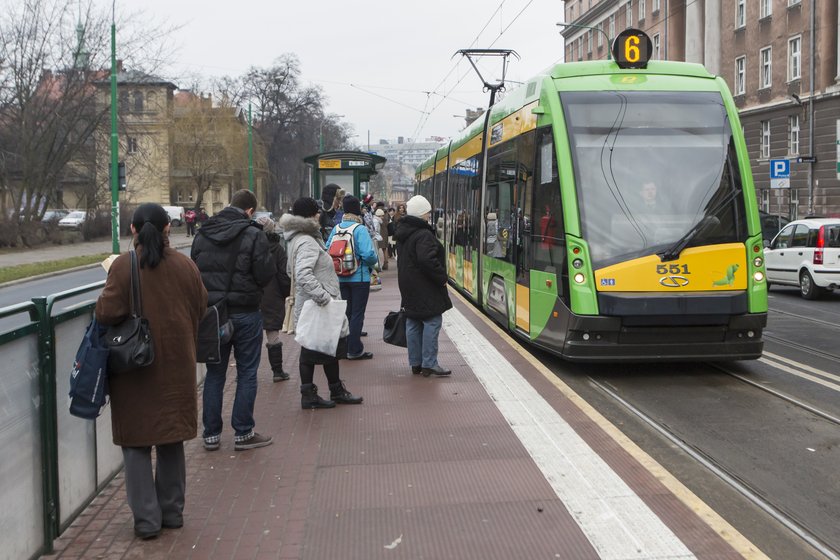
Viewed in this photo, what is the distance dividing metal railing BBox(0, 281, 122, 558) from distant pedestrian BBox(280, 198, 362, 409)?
2116 mm

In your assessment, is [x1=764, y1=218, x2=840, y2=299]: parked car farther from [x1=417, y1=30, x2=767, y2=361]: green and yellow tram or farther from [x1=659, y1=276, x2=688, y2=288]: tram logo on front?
[x1=659, y1=276, x2=688, y2=288]: tram logo on front

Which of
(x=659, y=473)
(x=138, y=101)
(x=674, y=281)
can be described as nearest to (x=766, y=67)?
(x=138, y=101)

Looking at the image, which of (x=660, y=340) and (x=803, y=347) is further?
(x=803, y=347)

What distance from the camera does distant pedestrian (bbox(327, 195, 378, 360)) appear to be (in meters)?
8.81

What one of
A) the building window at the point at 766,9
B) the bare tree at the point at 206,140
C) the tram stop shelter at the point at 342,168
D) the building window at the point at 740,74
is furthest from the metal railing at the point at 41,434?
the bare tree at the point at 206,140

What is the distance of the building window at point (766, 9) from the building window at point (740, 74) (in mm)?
2436

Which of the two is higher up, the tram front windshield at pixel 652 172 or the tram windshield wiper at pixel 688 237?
the tram front windshield at pixel 652 172

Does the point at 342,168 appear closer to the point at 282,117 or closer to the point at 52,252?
the point at 52,252

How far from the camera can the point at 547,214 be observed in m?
9.26

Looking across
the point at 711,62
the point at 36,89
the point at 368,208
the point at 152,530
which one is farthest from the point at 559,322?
the point at 711,62

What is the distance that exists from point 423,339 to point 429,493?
147 inches

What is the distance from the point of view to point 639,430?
6.88m

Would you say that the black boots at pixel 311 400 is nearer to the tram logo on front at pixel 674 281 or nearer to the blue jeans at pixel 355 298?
the blue jeans at pixel 355 298

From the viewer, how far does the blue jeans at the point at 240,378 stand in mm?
6031
